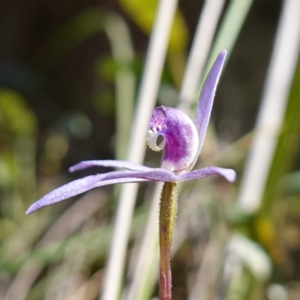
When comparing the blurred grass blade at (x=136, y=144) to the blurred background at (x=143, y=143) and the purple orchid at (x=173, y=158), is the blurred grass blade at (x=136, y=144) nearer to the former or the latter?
the blurred background at (x=143, y=143)

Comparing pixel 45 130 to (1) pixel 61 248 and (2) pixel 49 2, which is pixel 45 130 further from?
(1) pixel 61 248

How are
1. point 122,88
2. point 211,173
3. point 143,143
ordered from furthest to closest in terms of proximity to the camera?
point 122,88
point 143,143
point 211,173

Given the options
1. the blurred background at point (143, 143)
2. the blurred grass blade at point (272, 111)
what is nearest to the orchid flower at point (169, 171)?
the blurred background at point (143, 143)

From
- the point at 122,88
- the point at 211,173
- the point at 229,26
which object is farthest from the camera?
the point at 122,88

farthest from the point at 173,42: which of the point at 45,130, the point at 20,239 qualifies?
the point at 45,130

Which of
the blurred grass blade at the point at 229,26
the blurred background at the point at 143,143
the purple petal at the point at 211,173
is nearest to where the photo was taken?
the purple petal at the point at 211,173

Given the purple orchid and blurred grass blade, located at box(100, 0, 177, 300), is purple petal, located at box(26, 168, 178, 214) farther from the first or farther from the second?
blurred grass blade, located at box(100, 0, 177, 300)

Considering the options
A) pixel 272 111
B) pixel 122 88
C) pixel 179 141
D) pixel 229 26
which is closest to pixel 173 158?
pixel 179 141

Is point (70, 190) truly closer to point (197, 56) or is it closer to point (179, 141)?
point (179, 141)
